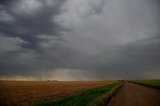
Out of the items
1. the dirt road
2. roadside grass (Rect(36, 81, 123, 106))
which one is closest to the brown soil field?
roadside grass (Rect(36, 81, 123, 106))

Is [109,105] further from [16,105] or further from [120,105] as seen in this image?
[16,105]

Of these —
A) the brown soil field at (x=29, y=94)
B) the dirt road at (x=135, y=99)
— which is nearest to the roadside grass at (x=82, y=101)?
the dirt road at (x=135, y=99)

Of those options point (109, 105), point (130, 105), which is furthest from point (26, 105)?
point (130, 105)

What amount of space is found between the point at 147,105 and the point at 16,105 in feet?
42.9

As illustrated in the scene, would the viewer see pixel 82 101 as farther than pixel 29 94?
No

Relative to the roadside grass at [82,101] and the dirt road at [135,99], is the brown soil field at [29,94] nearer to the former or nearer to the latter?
the roadside grass at [82,101]

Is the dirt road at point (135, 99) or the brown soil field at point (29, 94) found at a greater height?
the brown soil field at point (29, 94)

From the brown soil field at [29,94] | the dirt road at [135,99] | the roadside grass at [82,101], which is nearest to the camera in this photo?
the roadside grass at [82,101]

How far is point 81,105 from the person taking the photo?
19953 millimetres

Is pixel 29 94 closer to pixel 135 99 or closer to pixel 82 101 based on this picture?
pixel 82 101

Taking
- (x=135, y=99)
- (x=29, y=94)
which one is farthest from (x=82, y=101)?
(x=29, y=94)

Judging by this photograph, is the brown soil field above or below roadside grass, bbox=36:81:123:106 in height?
above

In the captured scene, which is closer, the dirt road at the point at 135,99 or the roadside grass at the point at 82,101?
the roadside grass at the point at 82,101

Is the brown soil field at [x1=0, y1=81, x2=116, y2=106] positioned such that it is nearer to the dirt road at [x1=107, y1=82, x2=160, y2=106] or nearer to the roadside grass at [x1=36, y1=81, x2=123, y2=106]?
the roadside grass at [x1=36, y1=81, x2=123, y2=106]
